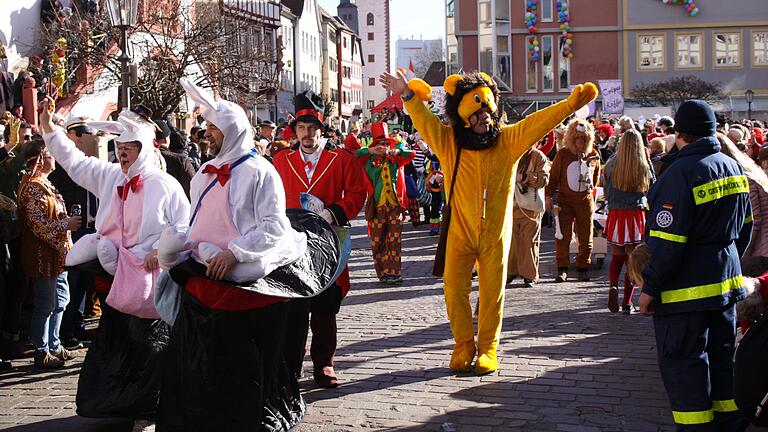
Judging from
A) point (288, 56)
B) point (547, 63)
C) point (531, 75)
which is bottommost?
point (531, 75)

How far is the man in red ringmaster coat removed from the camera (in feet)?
21.9

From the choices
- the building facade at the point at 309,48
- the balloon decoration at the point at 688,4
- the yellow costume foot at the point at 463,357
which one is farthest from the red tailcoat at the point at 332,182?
the building facade at the point at 309,48

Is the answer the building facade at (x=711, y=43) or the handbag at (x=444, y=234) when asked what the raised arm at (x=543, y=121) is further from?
the building facade at (x=711, y=43)

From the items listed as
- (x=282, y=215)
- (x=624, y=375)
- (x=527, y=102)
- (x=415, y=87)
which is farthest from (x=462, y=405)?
(x=527, y=102)

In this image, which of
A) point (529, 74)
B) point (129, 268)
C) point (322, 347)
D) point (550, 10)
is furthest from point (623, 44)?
point (129, 268)

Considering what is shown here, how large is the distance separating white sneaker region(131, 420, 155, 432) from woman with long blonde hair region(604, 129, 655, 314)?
5263 millimetres

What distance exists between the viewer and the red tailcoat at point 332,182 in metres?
6.80

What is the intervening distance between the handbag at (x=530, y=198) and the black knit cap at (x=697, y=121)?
19.2 ft

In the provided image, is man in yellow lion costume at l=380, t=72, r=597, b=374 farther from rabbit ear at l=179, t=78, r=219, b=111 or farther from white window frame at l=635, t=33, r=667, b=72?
white window frame at l=635, t=33, r=667, b=72

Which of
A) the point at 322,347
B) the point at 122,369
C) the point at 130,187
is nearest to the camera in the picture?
the point at 122,369

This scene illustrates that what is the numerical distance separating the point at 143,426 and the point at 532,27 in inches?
1907

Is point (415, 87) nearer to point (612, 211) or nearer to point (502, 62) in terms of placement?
point (612, 211)

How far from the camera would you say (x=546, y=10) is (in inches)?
2056

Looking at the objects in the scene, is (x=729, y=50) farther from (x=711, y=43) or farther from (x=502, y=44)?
(x=502, y=44)
